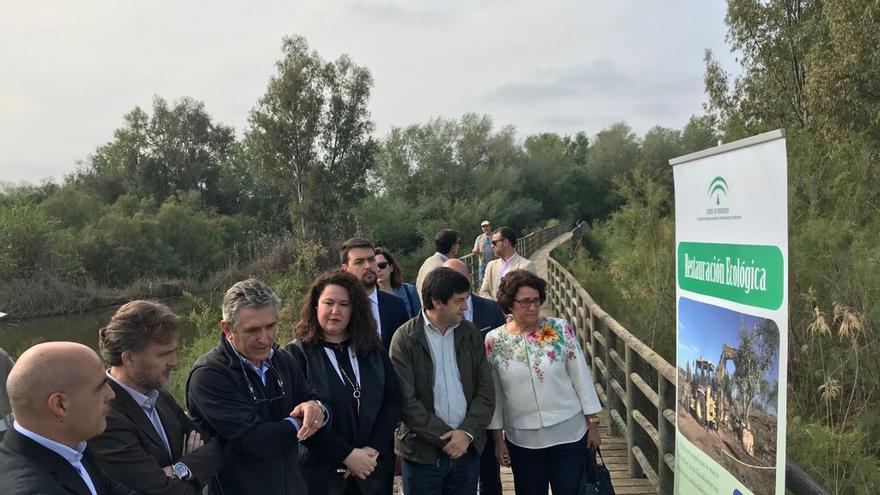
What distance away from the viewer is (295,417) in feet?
7.81

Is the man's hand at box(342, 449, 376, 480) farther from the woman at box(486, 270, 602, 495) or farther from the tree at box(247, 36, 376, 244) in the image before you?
the tree at box(247, 36, 376, 244)

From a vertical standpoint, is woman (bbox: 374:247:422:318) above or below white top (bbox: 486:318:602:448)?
above

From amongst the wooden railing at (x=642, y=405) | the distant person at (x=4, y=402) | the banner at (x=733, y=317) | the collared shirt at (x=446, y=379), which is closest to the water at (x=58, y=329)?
the wooden railing at (x=642, y=405)

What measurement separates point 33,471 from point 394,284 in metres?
3.15

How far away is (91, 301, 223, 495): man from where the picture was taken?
191 cm

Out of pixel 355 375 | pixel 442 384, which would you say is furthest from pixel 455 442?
pixel 355 375

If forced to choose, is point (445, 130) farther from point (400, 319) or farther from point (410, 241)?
point (400, 319)

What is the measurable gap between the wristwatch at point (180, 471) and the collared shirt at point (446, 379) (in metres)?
1.17

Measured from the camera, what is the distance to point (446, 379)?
2.91m

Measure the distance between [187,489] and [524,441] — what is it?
1.60m

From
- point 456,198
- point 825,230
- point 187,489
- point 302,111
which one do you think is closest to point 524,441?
point 187,489

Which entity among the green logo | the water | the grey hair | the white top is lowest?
the water

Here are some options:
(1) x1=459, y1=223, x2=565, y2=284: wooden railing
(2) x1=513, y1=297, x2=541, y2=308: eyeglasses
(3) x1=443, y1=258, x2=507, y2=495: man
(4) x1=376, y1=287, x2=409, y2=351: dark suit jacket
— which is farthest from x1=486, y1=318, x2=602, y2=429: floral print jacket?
(1) x1=459, y1=223, x2=565, y2=284: wooden railing

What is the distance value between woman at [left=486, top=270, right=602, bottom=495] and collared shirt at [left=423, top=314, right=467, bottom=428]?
246 mm
